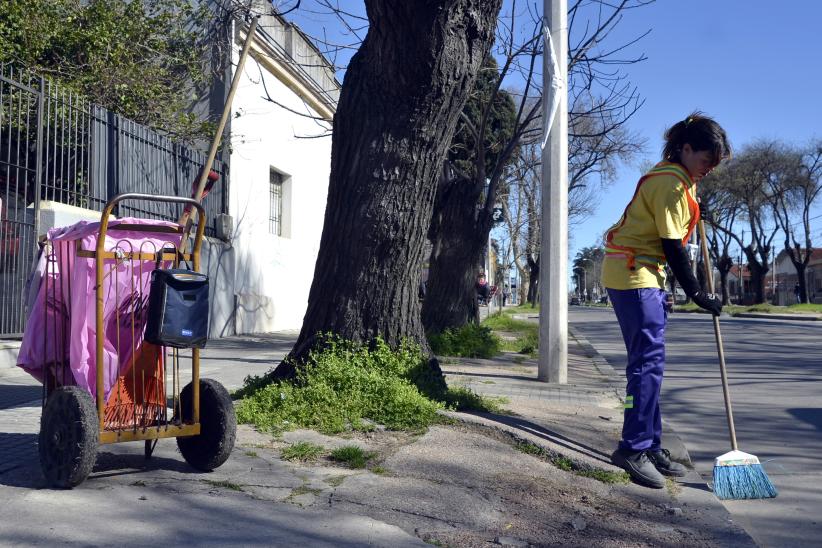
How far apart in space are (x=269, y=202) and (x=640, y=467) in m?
13.7

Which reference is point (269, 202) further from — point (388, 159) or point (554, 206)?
point (388, 159)

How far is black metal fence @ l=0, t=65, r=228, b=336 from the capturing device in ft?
29.5

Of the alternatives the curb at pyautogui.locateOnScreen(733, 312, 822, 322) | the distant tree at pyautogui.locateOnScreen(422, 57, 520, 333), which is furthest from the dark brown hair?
the curb at pyautogui.locateOnScreen(733, 312, 822, 322)

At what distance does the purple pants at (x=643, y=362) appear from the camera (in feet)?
15.1

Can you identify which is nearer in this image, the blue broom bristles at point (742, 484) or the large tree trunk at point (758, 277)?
the blue broom bristles at point (742, 484)

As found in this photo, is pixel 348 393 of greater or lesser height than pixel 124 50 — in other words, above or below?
below

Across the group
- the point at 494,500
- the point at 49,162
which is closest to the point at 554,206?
the point at 494,500

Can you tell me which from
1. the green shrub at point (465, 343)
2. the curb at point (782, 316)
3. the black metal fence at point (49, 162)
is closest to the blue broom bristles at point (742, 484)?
the green shrub at point (465, 343)

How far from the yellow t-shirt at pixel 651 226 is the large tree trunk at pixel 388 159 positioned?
5.12ft

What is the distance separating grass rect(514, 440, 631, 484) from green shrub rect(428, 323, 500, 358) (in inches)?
241

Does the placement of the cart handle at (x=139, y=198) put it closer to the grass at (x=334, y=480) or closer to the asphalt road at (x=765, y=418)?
the grass at (x=334, y=480)

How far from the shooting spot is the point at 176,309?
145 inches

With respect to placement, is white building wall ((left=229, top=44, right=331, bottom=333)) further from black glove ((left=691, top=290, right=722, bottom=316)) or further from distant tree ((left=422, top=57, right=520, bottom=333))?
black glove ((left=691, top=290, right=722, bottom=316))

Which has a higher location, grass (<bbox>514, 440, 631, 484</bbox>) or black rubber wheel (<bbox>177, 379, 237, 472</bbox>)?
black rubber wheel (<bbox>177, 379, 237, 472</bbox>)
